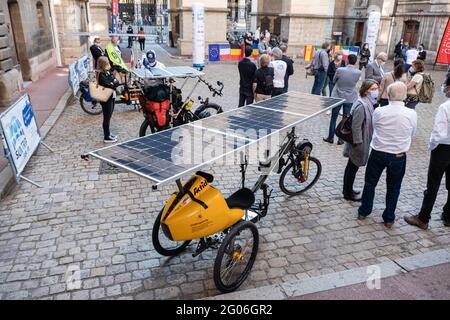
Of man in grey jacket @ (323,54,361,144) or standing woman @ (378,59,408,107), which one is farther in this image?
man in grey jacket @ (323,54,361,144)

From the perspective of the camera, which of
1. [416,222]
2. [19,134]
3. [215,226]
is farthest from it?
[19,134]

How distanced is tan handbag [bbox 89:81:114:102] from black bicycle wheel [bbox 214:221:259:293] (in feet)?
16.1

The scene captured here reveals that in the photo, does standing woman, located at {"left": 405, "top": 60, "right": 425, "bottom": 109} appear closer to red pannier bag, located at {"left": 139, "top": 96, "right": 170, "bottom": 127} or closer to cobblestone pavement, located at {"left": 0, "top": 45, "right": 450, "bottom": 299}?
cobblestone pavement, located at {"left": 0, "top": 45, "right": 450, "bottom": 299}

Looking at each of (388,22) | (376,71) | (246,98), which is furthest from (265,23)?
(246,98)

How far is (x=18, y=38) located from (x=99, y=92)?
338 inches

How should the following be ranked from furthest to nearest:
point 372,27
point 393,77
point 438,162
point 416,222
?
1. point 372,27
2. point 393,77
3. point 416,222
4. point 438,162

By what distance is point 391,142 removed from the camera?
15.1 ft

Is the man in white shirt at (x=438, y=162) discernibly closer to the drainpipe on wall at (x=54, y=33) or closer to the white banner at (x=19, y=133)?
the white banner at (x=19, y=133)

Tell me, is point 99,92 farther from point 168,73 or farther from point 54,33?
point 54,33

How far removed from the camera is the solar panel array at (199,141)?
10.5 ft

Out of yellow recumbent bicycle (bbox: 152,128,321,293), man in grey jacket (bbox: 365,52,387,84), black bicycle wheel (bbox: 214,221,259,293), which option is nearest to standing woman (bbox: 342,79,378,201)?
yellow recumbent bicycle (bbox: 152,128,321,293)

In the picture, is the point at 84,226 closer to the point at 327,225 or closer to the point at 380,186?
the point at 327,225

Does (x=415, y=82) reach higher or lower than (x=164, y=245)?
higher

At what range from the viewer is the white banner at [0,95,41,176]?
5465 mm
